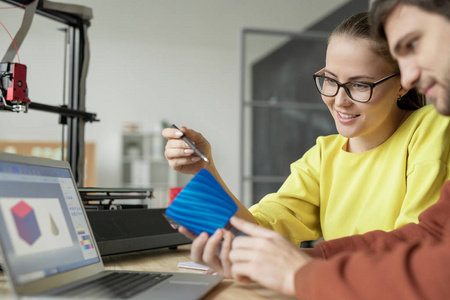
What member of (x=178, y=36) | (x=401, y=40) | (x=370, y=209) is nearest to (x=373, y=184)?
(x=370, y=209)

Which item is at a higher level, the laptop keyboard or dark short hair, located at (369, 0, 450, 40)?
dark short hair, located at (369, 0, 450, 40)

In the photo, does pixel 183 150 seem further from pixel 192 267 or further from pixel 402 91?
pixel 402 91

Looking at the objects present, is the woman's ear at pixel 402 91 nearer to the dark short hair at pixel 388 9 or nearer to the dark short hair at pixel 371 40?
the dark short hair at pixel 371 40

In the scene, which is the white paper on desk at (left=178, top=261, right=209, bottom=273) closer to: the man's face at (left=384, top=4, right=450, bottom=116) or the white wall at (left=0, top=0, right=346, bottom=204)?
the man's face at (left=384, top=4, right=450, bottom=116)

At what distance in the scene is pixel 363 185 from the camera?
1184 mm

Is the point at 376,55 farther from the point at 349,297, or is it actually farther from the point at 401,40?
the point at 349,297

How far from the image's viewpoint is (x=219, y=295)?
742 millimetres

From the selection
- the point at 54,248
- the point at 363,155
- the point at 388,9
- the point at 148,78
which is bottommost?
the point at 54,248

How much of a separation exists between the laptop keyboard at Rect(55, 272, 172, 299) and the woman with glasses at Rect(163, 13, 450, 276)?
32cm

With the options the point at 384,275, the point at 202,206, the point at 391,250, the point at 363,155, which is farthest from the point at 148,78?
the point at 384,275

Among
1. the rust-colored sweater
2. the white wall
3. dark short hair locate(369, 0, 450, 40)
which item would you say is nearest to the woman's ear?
dark short hair locate(369, 0, 450, 40)

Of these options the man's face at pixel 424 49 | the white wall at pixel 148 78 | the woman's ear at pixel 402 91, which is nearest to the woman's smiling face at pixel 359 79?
the woman's ear at pixel 402 91

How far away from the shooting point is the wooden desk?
733mm

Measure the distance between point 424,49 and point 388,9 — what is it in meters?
0.12
